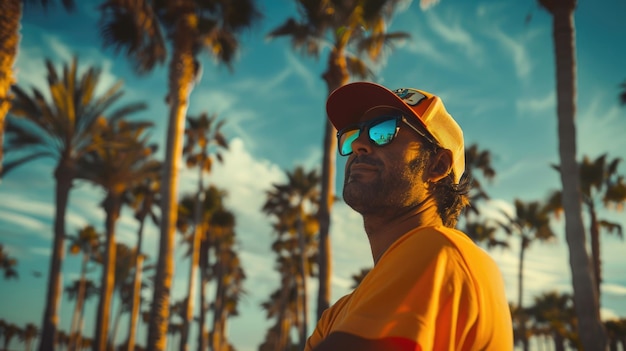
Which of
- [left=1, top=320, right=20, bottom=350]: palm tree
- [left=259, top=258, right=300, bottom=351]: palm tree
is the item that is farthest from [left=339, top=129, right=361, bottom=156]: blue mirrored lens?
[left=1, top=320, right=20, bottom=350]: palm tree

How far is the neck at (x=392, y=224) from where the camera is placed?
1.60 meters

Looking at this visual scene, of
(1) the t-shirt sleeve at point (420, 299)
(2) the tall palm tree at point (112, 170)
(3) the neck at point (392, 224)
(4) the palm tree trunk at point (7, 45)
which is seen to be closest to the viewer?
(1) the t-shirt sleeve at point (420, 299)

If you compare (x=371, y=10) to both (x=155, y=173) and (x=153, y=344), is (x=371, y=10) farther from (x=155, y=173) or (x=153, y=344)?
(x=155, y=173)

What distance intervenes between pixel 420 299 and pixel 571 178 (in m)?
7.98

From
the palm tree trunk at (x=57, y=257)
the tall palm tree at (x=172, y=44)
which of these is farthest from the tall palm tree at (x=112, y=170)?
the tall palm tree at (x=172, y=44)

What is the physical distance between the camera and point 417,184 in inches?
65.5

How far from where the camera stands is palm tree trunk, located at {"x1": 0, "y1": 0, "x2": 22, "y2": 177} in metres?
8.26

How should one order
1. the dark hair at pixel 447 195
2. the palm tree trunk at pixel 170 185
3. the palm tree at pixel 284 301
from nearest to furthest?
1. the dark hair at pixel 447 195
2. the palm tree trunk at pixel 170 185
3. the palm tree at pixel 284 301

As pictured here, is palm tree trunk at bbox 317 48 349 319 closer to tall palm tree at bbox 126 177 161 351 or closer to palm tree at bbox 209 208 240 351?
tall palm tree at bbox 126 177 161 351

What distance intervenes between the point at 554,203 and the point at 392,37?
66.5 ft

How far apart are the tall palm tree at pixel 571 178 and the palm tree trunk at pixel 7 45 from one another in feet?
→ 33.0

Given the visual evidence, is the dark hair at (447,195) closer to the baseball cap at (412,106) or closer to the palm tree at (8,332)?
the baseball cap at (412,106)

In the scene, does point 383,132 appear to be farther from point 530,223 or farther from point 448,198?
point 530,223

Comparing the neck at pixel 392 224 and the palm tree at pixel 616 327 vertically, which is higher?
the neck at pixel 392 224
